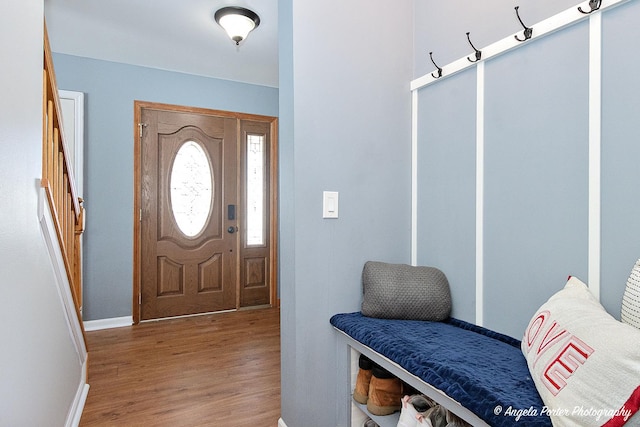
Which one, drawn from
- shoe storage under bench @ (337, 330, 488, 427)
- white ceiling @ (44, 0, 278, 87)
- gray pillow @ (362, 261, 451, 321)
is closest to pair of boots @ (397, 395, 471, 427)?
shoe storage under bench @ (337, 330, 488, 427)

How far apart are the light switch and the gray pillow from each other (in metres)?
0.33

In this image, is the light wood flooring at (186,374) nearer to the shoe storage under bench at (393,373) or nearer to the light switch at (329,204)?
the shoe storage under bench at (393,373)

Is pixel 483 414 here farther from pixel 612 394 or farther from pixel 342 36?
pixel 342 36

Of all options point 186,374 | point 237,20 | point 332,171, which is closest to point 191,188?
point 237,20

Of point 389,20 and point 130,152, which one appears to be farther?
point 130,152

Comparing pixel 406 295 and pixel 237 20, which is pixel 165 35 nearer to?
pixel 237 20

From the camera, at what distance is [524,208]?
4.57ft

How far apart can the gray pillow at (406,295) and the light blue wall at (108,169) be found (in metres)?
2.90

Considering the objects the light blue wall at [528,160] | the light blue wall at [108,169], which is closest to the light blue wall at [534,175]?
the light blue wall at [528,160]

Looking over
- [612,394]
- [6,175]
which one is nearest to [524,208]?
[612,394]

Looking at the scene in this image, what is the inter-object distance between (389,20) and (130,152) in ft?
9.31

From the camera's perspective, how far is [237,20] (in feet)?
8.91

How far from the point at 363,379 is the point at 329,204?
0.79 m

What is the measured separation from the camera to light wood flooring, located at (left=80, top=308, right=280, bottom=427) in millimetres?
2008
